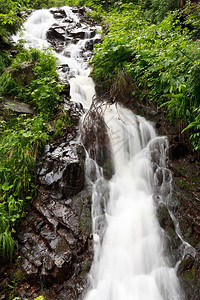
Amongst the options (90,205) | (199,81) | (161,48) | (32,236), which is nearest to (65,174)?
(90,205)

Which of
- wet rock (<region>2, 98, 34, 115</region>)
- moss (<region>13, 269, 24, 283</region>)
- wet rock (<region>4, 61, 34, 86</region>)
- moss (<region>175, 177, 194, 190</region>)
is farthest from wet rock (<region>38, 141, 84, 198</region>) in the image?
wet rock (<region>4, 61, 34, 86</region>)

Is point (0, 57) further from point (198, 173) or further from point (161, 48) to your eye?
point (198, 173)

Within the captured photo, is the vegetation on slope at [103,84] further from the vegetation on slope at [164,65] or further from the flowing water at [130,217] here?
the flowing water at [130,217]

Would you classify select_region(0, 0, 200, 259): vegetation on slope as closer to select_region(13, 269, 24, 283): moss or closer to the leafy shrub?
the leafy shrub

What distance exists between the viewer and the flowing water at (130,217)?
2.82 metres

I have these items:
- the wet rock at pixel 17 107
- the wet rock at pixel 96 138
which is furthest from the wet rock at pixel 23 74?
the wet rock at pixel 96 138

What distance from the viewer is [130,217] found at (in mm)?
3547

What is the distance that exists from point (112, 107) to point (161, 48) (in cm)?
204

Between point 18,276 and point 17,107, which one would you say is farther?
point 17,107

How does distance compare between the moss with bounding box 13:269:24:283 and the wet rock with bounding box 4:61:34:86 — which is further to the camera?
the wet rock with bounding box 4:61:34:86

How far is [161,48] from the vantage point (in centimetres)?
466

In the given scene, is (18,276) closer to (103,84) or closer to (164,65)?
(164,65)

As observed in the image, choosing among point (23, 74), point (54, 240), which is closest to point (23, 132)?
point (54, 240)

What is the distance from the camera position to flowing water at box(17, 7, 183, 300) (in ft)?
9.24
